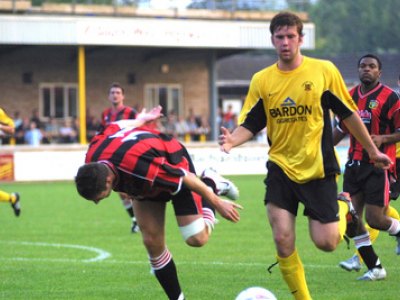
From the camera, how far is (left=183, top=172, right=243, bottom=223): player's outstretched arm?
7.13m

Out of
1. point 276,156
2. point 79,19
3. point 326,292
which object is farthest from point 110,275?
point 79,19

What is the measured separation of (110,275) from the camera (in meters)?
10.5

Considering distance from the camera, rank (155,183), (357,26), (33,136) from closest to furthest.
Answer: (155,183), (33,136), (357,26)

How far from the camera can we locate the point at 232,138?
314 inches

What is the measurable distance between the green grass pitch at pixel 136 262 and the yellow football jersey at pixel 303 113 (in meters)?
1.48

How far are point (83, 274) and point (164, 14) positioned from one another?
2609cm

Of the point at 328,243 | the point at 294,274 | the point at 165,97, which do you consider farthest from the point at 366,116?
the point at 165,97

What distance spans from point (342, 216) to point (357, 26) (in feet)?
282

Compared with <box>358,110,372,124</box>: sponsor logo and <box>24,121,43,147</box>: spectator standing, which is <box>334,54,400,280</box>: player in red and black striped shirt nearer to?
<box>358,110,372,124</box>: sponsor logo

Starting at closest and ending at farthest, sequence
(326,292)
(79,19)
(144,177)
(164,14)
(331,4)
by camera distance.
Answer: (144,177) → (326,292) → (79,19) → (164,14) → (331,4)

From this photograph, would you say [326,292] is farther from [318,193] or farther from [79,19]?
[79,19]

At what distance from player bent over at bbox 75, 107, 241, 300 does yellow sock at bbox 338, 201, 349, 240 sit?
0.93m

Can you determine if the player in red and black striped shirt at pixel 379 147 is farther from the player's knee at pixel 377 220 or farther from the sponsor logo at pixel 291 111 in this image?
the sponsor logo at pixel 291 111

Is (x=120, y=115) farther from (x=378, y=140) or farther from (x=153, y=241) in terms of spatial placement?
(x=153, y=241)
